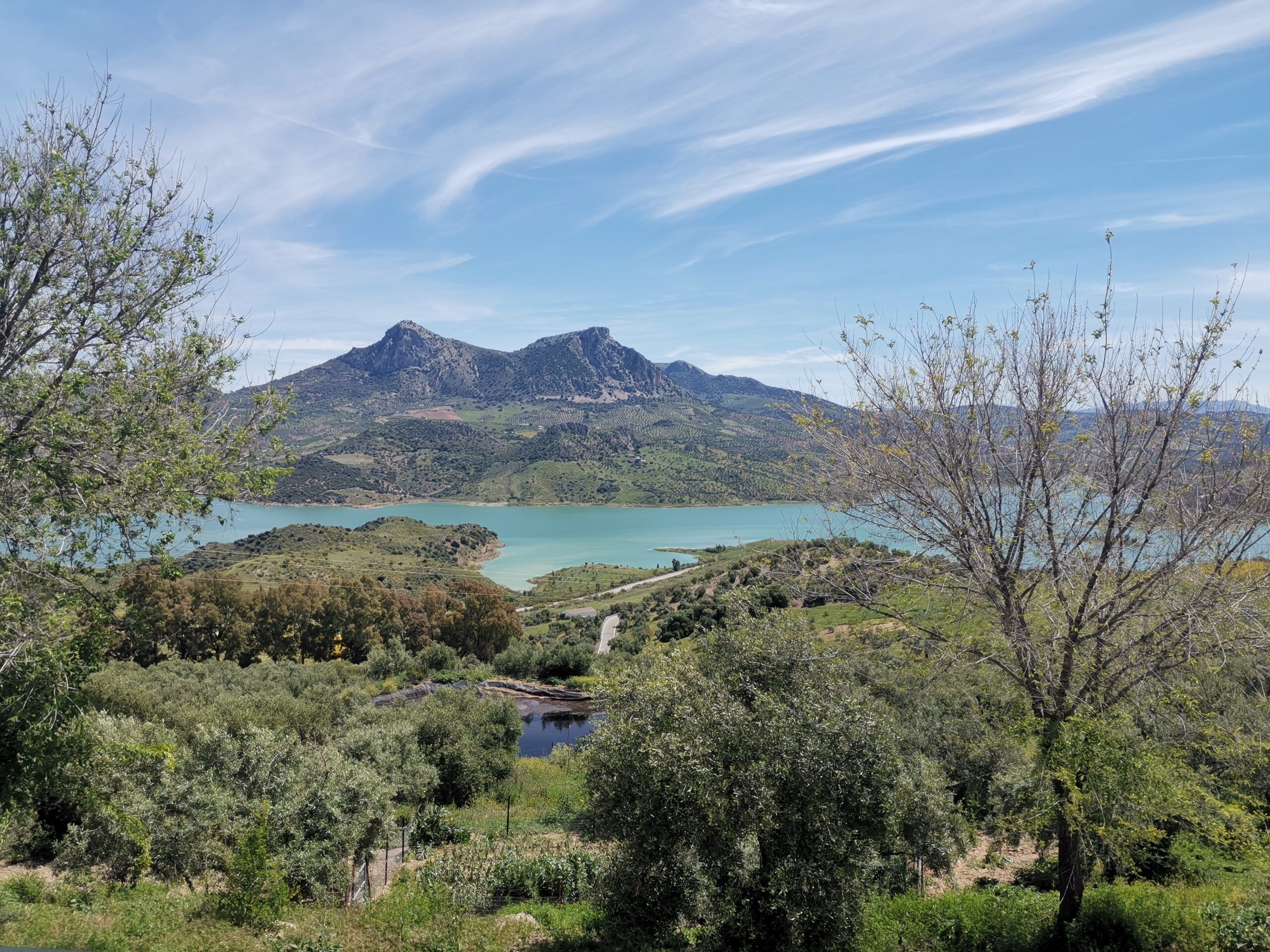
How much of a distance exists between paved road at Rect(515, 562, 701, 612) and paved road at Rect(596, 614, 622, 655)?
49.0ft

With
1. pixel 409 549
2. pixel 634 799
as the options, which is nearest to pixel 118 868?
pixel 634 799

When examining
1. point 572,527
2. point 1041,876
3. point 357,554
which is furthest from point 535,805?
point 572,527

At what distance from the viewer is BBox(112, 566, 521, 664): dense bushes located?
4762 centimetres

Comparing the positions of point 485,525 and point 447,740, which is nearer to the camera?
point 447,740

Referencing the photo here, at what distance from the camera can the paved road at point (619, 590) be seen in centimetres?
8494

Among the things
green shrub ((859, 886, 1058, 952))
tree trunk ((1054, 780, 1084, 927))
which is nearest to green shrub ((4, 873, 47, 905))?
green shrub ((859, 886, 1058, 952))

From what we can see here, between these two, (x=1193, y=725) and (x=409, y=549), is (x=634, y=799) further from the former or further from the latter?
(x=409, y=549)

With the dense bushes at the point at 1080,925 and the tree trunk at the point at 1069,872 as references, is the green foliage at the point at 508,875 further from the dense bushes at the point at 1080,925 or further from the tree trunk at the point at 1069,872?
the tree trunk at the point at 1069,872

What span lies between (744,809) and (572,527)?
531 ft

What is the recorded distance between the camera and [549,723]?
38031mm

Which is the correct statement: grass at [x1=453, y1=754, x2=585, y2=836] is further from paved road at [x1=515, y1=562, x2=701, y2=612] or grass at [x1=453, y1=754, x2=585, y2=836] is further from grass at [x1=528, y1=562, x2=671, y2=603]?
grass at [x1=528, y1=562, x2=671, y2=603]

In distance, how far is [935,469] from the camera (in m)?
9.41

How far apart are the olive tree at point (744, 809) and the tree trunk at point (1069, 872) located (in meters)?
2.04

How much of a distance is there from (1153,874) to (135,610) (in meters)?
18.3
